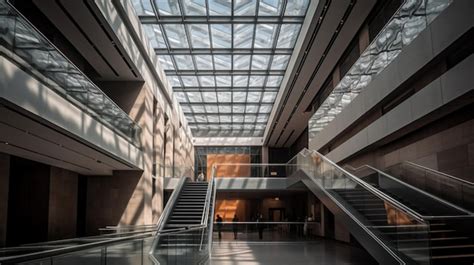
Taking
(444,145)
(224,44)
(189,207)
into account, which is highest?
(224,44)

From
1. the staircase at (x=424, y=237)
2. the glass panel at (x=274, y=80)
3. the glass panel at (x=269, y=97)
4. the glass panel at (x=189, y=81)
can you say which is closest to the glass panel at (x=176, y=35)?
the glass panel at (x=189, y=81)

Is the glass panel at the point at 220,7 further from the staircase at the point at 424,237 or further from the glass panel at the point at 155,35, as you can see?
the staircase at the point at 424,237

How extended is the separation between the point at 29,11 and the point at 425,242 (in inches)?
434

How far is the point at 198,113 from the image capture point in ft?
108

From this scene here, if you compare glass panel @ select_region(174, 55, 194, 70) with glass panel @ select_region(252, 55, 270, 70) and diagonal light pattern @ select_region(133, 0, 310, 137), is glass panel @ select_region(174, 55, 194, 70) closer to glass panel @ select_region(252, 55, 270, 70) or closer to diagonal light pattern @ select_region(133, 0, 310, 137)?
diagonal light pattern @ select_region(133, 0, 310, 137)

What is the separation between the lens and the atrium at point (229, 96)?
340 inches

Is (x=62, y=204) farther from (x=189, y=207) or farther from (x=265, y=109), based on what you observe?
(x=265, y=109)

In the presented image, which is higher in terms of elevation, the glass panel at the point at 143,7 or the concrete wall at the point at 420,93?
the glass panel at the point at 143,7

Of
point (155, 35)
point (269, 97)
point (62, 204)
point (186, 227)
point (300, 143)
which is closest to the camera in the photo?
point (186, 227)

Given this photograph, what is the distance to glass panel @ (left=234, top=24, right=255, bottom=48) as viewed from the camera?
1763 centimetres

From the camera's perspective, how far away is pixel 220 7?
16.0 meters

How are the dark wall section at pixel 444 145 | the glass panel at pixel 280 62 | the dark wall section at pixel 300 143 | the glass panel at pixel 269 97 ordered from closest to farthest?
the dark wall section at pixel 444 145, the glass panel at pixel 280 62, the glass panel at pixel 269 97, the dark wall section at pixel 300 143

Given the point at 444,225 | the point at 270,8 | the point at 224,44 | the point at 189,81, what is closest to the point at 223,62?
the point at 224,44

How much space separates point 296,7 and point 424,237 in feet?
33.4
